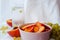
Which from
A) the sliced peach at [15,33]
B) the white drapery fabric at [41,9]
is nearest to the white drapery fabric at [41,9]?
the white drapery fabric at [41,9]

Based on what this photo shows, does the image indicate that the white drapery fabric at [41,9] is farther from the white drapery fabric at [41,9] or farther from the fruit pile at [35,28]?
the fruit pile at [35,28]

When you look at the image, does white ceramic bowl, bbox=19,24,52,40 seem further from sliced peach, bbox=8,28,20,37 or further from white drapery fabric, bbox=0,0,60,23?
white drapery fabric, bbox=0,0,60,23

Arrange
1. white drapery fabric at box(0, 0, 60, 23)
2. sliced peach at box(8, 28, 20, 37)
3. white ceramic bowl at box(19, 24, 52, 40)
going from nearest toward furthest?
white ceramic bowl at box(19, 24, 52, 40), sliced peach at box(8, 28, 20, 37), white drapery fabric at box(0, 0, 60, 23)

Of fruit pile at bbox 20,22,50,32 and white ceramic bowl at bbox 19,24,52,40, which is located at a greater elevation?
fruit pile at bbox 20,22,50,32

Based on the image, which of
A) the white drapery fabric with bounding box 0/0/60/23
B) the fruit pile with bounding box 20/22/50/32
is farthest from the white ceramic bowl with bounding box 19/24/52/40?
the white drapery fabric with bounding box 0/0/60/23

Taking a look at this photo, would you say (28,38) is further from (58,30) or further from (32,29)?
(58,30)

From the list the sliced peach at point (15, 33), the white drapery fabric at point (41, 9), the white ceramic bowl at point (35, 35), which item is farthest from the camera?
the white drapery fabric at point (41, 9)

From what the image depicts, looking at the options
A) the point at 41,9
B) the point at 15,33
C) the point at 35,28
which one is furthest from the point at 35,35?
the point at 41,9

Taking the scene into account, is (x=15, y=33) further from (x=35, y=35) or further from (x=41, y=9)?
(x=41, y=9)

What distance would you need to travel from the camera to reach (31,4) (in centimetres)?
138

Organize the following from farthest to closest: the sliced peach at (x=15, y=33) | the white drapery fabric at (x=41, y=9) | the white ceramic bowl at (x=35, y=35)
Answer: the white drapery fabric at (x=41, y=9), the sliced peach at (x=15, y=33), the white ceramic bowl at (x=35, y=35)

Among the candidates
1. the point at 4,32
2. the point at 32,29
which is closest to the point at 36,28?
the point at 32,29

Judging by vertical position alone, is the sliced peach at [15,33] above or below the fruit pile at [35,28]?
below

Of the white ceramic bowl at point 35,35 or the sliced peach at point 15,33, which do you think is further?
the sliced peach at point 15,33
